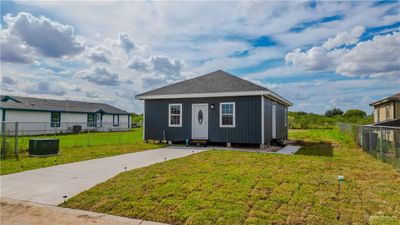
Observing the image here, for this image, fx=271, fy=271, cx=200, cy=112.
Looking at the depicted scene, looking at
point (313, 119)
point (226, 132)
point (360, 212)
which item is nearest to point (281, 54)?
point (226, 132)

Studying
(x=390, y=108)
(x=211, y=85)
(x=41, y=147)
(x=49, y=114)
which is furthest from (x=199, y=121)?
(x=49, y=114)

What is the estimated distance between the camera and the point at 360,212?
3.95 meters

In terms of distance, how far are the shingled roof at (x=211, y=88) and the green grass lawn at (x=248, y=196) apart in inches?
233

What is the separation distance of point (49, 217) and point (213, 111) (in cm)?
991

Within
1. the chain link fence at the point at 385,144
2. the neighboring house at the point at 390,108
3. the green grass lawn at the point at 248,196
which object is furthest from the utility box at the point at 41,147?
the neighboring house at the point at 390,108

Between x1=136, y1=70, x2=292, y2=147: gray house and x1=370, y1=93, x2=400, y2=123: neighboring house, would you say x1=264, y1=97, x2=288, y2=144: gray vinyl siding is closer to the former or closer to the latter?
x1=136, y1=70, x2=292, y2=147: gray house

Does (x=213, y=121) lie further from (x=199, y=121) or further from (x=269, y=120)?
(x=269, y=120)

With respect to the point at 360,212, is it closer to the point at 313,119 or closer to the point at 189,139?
the point at 189,139

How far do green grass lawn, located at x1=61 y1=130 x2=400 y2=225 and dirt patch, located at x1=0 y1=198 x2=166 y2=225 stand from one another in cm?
18

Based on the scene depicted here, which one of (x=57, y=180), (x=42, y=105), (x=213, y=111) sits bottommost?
(x=57, y=180)

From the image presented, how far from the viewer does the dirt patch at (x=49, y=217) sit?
3.84 meters

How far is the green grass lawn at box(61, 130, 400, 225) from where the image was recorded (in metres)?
3.85

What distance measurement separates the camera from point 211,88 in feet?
44.4

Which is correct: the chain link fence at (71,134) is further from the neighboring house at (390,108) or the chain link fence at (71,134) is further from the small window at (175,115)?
the neighboring house at (390,108)
